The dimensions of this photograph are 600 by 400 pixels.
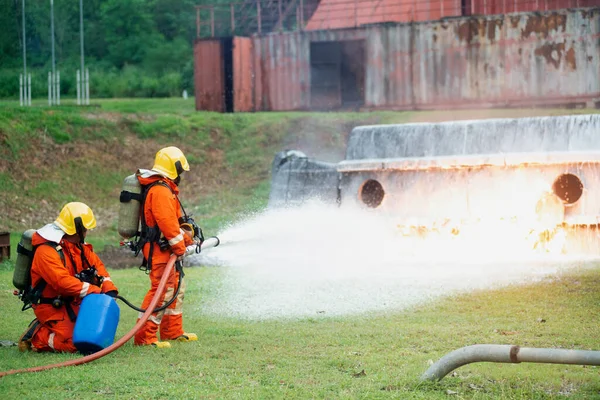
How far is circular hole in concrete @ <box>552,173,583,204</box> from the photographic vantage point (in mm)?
15602

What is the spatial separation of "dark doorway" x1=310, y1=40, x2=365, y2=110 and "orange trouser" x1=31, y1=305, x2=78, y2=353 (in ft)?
74.9

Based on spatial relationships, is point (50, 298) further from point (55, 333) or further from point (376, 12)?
point (376, 12)

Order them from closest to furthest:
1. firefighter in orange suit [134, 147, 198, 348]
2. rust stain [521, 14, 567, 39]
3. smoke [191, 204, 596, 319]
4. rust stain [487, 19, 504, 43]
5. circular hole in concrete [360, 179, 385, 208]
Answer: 1. firefighter in orange suit [134, 147, 198, 348]
2. smoke [191, 204, 596, 319]
3. circular hole in concrete [360, 179, 385, 208]
4. rust stain [521, 14, 567, 39]
5. rust stain [487, 19, 504, 43]

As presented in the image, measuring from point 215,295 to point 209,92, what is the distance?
1934 centimetres

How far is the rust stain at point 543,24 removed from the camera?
86.5 feet

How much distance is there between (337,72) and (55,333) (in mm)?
24359

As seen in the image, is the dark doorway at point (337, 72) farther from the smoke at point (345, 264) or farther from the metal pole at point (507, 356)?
the metal pole at point (507, 356)

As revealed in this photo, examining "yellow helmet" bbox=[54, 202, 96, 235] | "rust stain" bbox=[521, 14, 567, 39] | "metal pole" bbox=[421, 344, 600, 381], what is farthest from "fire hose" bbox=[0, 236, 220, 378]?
"rust stain" bbox=[521, 14, 567, 39]

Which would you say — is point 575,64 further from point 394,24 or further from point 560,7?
point 394,24

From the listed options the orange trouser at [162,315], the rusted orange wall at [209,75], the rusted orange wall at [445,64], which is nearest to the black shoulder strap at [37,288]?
the orange trouser at [162,315]

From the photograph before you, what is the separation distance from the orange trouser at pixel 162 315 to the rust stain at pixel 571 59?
19455 mm

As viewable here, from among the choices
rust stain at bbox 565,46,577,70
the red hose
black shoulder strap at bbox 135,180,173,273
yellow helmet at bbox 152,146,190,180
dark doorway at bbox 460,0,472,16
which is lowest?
the red hose

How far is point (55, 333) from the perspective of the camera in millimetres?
9008

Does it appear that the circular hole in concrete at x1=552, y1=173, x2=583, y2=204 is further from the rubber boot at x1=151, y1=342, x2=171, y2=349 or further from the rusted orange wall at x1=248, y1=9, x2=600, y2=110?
the rusted orange wall at x1=248, y1=9, x2=600, y2=110
